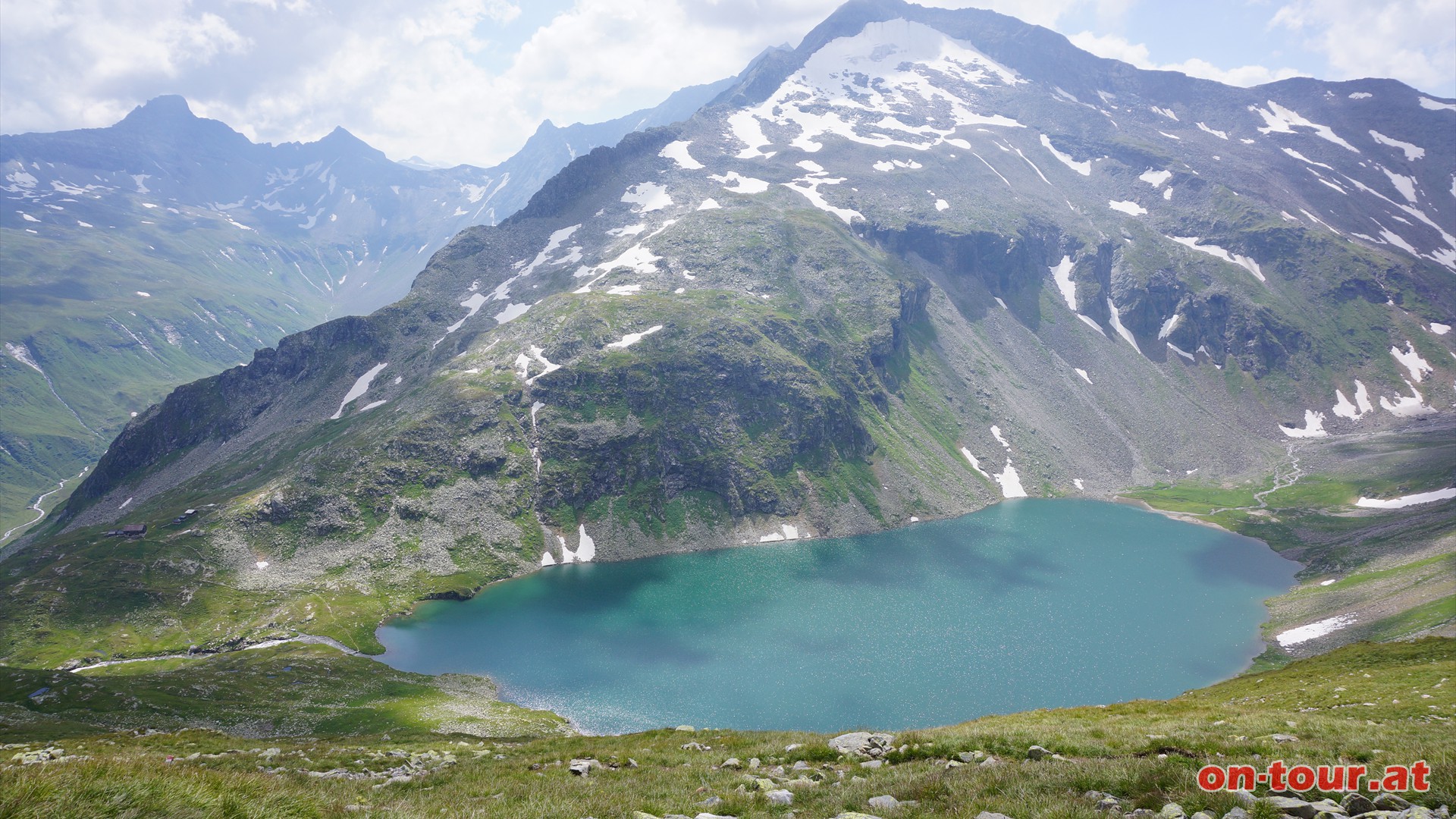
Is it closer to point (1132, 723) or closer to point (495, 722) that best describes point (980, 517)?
point (495, 722)

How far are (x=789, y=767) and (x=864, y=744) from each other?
3.24m

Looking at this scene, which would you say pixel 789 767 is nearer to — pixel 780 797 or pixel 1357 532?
pixel 780 797

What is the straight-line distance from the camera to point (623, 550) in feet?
494

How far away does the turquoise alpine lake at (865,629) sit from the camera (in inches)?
3278

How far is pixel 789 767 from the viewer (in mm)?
19906

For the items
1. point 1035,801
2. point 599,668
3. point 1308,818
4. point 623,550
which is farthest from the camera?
point 623,550

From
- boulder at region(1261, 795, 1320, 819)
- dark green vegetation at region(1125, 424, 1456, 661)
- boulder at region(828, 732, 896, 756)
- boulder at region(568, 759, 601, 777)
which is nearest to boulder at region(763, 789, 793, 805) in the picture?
boulder at region(828, 732, 896, 756)

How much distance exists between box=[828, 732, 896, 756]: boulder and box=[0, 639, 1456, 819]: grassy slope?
1.94 ft

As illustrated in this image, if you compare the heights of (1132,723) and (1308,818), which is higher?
(1308,818)

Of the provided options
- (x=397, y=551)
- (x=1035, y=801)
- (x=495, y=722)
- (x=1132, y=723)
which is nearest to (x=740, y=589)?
(x=495, y=722)

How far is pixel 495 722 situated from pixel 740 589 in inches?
2382

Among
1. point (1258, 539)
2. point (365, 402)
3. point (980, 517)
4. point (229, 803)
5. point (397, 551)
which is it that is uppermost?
point (365, 402)

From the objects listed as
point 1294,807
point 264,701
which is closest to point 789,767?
point 1294,807

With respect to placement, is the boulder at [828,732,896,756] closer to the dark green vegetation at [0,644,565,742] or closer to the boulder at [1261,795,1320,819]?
the boulder at [1261,795,1320,819]
